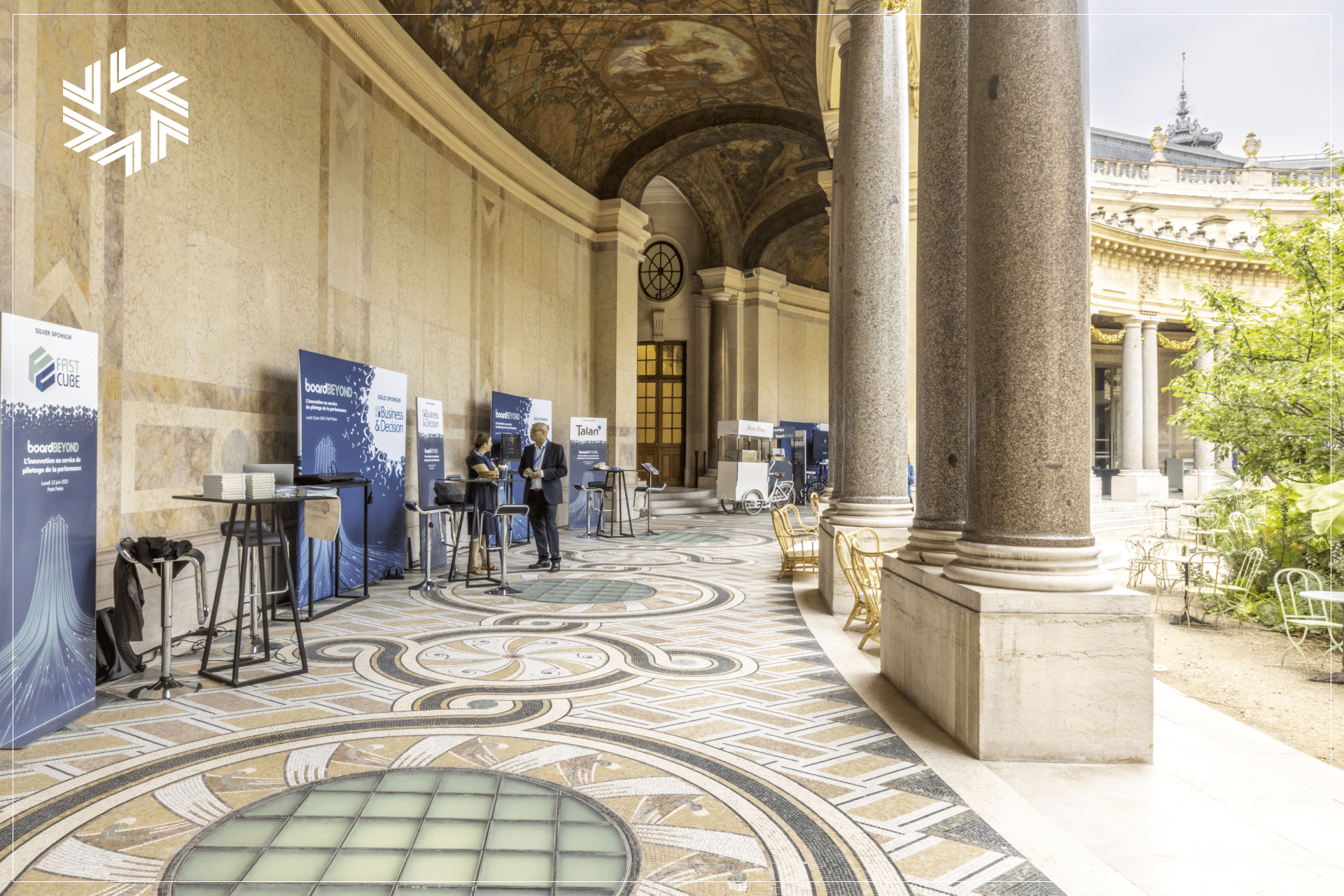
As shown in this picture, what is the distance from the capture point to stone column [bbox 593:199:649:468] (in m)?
15.7

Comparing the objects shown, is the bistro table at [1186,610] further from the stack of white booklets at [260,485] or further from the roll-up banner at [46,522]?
the roll-up banner at [46,522]

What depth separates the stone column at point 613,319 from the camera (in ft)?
51.4

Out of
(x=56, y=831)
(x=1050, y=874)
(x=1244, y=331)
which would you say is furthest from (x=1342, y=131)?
(x=1244, y=331)

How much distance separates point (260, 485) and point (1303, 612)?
945cm

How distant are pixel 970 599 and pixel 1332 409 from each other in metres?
6.96

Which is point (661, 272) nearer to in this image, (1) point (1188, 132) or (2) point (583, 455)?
(2) point (583, 455)

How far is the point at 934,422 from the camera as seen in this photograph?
4.79 m

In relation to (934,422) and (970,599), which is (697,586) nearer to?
(934,422)

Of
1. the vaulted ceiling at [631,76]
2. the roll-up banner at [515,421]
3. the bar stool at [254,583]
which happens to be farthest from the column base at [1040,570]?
the vaulted ceiling at [631,76]

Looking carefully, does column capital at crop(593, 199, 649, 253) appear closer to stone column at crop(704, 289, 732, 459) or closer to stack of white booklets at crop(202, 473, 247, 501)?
stone column at crop(704, 289, 732, 459)

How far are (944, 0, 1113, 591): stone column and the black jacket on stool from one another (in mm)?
6007

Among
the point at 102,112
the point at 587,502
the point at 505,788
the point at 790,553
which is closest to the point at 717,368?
the point at 587,502

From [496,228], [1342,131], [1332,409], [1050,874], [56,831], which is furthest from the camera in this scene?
[496,228]

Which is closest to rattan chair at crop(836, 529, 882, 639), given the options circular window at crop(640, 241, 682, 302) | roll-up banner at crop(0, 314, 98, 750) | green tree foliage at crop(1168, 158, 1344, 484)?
roll-up banner at crop(0, 314, 98, 750)
